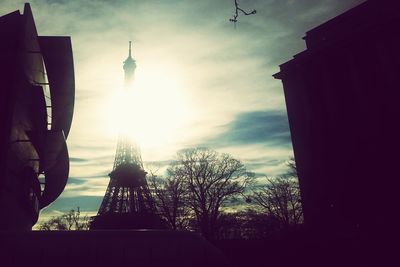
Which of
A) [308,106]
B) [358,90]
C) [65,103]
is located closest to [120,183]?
[65,103]

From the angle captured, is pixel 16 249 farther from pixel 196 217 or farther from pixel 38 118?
pixel 196 217

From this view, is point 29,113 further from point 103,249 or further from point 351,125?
point 351,125

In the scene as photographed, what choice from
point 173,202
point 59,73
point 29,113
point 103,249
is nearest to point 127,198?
point 173,202

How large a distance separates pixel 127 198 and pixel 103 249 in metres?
45.5

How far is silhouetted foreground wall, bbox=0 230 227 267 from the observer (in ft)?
13.9

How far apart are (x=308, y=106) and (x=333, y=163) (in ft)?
13.1

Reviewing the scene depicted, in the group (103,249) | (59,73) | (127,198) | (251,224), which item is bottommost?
(251,224)

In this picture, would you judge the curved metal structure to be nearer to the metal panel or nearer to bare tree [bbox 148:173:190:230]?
the metal panel

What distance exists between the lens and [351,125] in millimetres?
16344

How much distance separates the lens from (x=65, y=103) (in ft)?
56.9

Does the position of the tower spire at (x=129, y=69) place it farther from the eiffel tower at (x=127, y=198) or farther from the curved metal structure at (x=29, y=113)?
the curved metal structure at (x=29, y=113)

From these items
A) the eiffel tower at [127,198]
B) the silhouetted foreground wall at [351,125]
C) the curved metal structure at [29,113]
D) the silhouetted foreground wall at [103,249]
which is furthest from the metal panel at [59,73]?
the eiffel tower at [127,198]

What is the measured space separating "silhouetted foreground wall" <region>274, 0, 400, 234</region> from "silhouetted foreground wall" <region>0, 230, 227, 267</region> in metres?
13.4

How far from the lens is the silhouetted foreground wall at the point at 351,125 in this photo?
14.8 m
